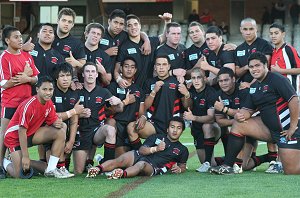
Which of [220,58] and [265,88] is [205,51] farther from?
[265,88]

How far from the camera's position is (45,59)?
1123cm

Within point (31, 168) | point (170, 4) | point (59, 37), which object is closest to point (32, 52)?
point (59, 37)

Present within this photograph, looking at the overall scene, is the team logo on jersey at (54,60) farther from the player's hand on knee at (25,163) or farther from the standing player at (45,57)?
the player's hand on knee at (25,163)

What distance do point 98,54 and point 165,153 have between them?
1.79 metres

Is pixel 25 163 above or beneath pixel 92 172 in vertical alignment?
above

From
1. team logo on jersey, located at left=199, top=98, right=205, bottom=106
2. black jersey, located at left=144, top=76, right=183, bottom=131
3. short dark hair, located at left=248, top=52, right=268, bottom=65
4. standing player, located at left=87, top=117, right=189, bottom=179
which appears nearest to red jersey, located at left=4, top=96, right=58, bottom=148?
standing player, located at left=87, top=117, right=189, bottom=179

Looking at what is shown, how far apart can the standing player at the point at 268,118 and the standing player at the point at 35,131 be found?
2.07 m

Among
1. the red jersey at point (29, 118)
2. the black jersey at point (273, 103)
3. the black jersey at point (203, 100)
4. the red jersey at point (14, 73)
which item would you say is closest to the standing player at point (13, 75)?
the red jersey at point (14, 73)

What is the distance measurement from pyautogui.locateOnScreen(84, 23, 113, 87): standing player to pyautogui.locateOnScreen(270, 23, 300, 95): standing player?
2289mm

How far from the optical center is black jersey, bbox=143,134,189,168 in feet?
35.6

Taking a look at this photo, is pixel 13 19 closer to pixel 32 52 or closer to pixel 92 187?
pixel 32 52

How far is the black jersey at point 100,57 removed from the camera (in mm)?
11586

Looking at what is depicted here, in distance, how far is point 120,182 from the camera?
9828 mm

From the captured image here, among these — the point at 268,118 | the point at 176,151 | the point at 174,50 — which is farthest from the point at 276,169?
the point at 174,50
